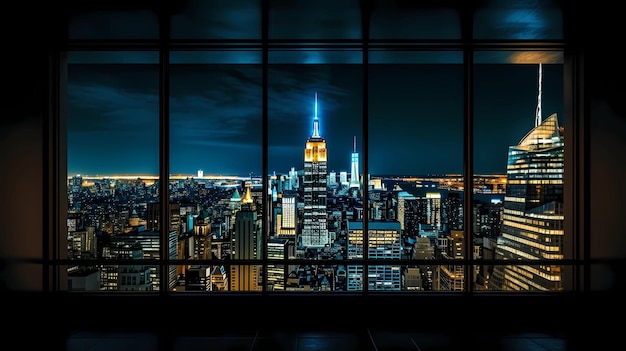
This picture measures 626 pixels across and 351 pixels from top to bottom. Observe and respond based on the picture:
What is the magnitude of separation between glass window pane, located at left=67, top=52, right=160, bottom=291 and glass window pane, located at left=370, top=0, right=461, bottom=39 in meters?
2.43

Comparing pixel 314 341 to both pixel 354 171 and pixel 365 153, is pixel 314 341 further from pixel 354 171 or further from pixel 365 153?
pixel 365 153

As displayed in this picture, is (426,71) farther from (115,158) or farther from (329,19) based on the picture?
(115,158)

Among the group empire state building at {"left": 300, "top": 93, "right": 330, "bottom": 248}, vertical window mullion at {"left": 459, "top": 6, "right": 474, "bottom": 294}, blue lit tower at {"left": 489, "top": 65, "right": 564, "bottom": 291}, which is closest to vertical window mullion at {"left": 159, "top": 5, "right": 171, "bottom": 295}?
empire state building at {"left": 300, "top": 93, "right": 330, "bottom": 248}

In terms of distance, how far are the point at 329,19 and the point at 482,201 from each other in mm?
Result: 2493

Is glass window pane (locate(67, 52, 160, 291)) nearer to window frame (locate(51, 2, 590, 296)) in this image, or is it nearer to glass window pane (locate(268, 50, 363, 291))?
window frame (locate(51, 2, 590, 296))

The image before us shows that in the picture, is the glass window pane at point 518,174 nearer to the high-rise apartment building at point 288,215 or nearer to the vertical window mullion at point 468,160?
the vertical window mullion at point 468,160

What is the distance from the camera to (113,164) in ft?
13.1

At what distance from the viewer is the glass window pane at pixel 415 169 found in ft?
12.2

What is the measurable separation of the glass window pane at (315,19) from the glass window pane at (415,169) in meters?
0.54

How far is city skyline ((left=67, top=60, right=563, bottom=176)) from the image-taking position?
3.86m

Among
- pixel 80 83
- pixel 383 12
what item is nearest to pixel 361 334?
pixel 383 12
